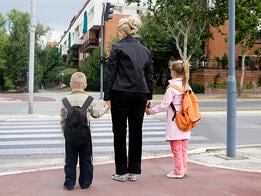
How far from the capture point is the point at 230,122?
761 centimetres

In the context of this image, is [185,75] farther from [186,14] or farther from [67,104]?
[186,14]

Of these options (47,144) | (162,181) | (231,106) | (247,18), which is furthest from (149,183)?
(247,18)

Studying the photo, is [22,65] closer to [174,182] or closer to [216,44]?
[216,44]

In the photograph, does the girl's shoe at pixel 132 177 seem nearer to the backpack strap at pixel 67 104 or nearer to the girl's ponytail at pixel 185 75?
the backpack strap at pixel 67 104

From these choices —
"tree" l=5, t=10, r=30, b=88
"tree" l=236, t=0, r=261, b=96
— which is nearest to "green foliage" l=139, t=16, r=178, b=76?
"tree" l=236, t=0, r=261, b=96

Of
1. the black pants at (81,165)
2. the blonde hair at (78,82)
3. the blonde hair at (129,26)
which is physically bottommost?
the black pants at (81,165)

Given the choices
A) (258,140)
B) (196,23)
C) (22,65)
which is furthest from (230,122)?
(22,65)

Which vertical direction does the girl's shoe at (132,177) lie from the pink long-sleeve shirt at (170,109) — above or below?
below

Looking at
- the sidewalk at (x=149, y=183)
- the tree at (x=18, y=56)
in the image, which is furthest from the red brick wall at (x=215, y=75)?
the sidewalk at (x=149, y=183)

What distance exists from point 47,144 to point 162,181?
504cm

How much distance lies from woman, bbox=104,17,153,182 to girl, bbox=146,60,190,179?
363 millimetres

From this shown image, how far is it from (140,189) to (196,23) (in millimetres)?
33838

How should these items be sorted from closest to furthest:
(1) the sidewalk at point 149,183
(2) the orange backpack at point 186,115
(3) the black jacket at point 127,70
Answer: (1) the sidewalk at point 149,183 < (3) the black jacket at point 127,70 < (2) the orange backpack at point 186,115

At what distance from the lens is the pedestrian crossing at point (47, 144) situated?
8.23 meters
